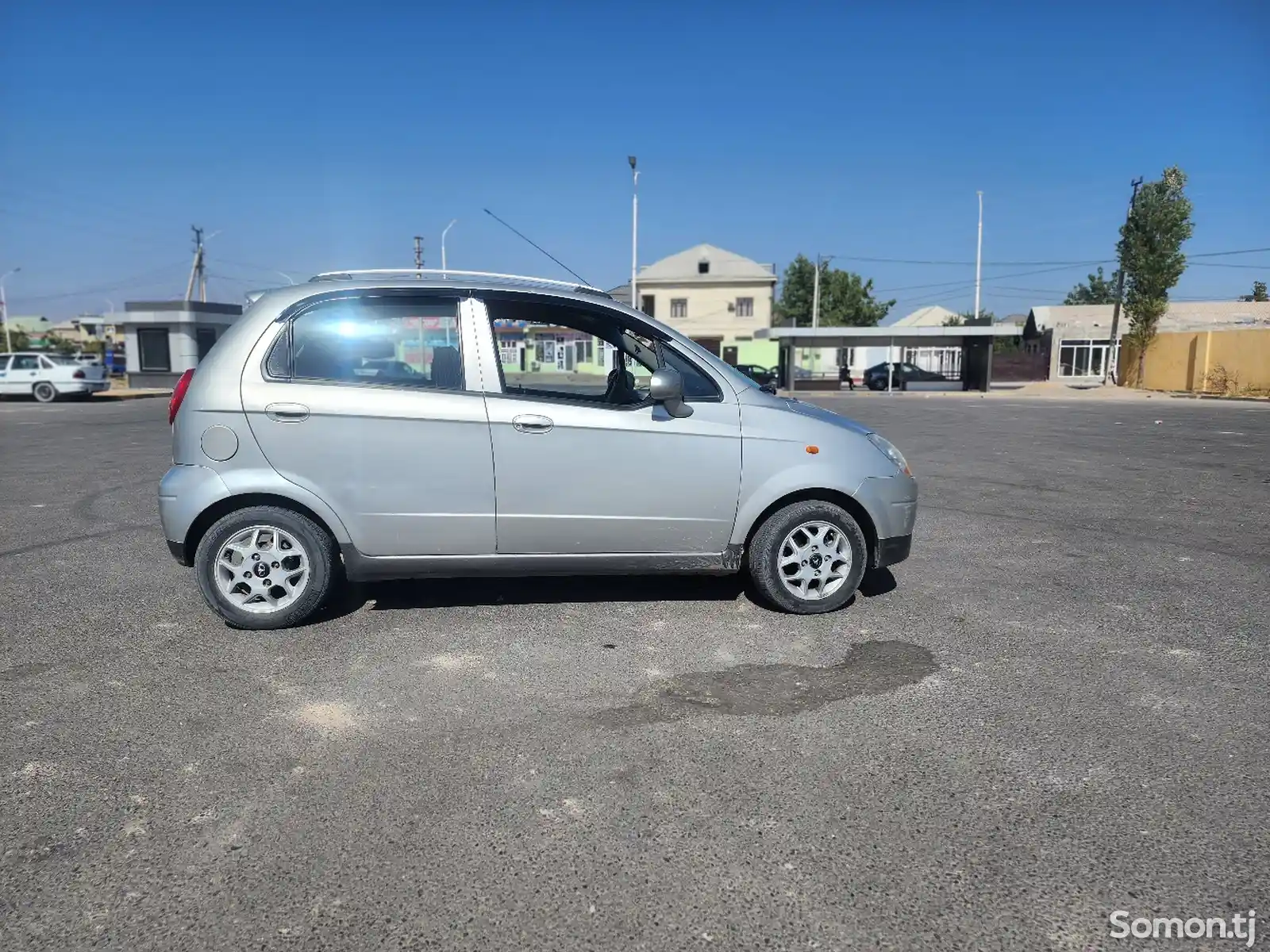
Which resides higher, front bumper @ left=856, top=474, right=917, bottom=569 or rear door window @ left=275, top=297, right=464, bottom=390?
rear door window @ left=275, top=297, right=464, bottom=390

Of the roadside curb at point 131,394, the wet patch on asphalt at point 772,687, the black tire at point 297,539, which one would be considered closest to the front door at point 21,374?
the roadside curb at point 131,394

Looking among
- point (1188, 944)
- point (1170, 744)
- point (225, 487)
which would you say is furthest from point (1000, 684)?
point (225, 487)

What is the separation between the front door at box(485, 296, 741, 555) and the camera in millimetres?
4914

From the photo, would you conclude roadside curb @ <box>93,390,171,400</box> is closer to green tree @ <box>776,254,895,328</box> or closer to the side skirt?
the side skirt

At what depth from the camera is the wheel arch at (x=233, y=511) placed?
4828mm

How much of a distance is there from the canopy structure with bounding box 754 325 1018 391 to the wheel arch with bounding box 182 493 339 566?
34.7 metres

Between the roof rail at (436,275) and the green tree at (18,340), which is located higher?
the green tree at (18,340)

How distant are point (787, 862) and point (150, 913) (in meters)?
1.78

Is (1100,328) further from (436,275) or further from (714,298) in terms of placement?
(436,275)

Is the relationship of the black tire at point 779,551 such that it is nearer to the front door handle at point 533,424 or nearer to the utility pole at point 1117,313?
the front door handle at point 533,424

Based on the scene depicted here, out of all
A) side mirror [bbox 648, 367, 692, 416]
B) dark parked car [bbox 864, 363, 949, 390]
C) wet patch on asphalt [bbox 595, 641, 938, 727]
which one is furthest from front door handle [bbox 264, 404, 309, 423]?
dark parked car [bbox 864, 363, 949, 390]

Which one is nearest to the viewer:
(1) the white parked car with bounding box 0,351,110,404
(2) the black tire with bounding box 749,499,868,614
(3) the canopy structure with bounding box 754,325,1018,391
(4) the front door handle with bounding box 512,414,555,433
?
(4) the front door handle with bounding box 512,414,555,433

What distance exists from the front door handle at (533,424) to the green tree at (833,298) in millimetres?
63712

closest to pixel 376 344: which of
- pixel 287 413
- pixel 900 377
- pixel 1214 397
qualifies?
pixel 287 413
